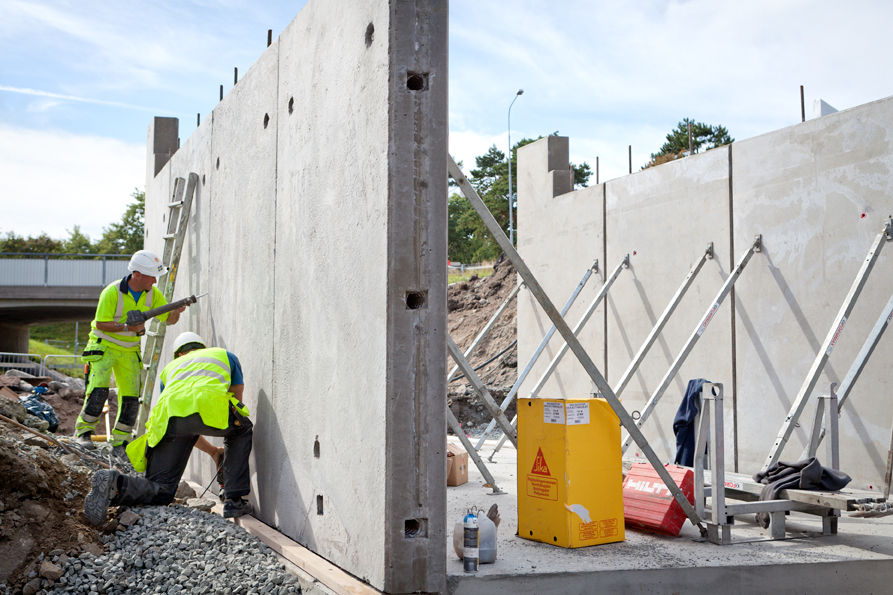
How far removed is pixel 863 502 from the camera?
14.3ft

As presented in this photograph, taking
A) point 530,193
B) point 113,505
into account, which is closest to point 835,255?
point 530,193

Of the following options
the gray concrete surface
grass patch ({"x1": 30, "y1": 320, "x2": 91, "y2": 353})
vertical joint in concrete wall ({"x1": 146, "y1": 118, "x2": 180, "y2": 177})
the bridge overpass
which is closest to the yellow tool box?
the gray concrete surface

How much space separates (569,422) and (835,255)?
4.13 m

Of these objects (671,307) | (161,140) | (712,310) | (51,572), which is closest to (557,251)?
(671,307)

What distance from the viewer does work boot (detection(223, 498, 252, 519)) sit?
16.7 ft

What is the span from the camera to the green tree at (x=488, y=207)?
47344 mm

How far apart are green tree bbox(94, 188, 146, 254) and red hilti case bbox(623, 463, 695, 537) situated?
47640 mm

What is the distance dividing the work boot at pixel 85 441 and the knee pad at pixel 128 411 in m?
0.28

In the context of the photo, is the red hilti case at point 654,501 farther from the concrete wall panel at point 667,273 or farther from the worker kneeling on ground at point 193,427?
the concrete wall panel at point 667,273

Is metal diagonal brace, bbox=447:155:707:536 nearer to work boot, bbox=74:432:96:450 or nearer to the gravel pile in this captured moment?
the gravel pile

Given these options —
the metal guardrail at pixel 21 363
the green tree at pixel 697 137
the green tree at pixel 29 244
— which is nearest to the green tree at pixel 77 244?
the green tree at pixel 29 244

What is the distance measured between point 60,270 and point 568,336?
27754mm

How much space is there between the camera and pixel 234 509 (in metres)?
5.09

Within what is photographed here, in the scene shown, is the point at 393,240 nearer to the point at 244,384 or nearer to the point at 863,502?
the point at 244,384
